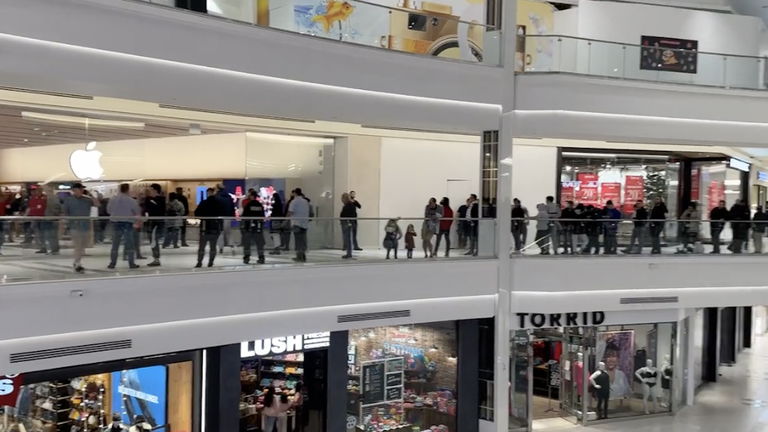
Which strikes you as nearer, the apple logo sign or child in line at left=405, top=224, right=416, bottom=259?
child in line at left=405, top=224, right=416, bottom=259

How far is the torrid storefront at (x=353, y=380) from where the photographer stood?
12.0 metres

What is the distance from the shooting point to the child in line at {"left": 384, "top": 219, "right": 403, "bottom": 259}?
12.7m

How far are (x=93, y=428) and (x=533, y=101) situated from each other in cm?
993

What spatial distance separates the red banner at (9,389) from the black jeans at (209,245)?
9.60ft

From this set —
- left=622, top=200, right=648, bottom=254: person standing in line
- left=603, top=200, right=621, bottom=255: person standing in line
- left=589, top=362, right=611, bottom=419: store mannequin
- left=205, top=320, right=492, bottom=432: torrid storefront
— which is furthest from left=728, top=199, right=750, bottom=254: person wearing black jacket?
left=205, top=320, right=492, bottom=432: torrid storefront

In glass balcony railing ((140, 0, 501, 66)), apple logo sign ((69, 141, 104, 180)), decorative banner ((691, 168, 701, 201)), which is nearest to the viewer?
glass balcony railing ((140, 0, 501, 66))

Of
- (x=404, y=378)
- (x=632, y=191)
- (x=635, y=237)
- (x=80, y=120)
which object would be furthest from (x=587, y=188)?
(x=80, y=120)

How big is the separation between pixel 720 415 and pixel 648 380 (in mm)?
1866

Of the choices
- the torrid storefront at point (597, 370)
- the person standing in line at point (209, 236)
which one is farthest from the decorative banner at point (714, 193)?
the person standing in line at point (209, 236)

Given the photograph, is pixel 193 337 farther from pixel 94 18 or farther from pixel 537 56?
pixel 537 56

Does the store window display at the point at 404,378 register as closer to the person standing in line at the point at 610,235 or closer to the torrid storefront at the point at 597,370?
the torrid storefront at the point at 597,370

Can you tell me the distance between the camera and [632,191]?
71.5ft

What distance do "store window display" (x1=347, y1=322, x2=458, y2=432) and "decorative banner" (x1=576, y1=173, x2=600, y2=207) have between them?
8075mm

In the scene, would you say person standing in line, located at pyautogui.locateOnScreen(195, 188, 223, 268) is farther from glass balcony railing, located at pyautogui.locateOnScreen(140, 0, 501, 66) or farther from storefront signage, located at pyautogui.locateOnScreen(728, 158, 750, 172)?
storefront signage, located at pyautogui.locateOnScreen(728, 158, 750, 172)
